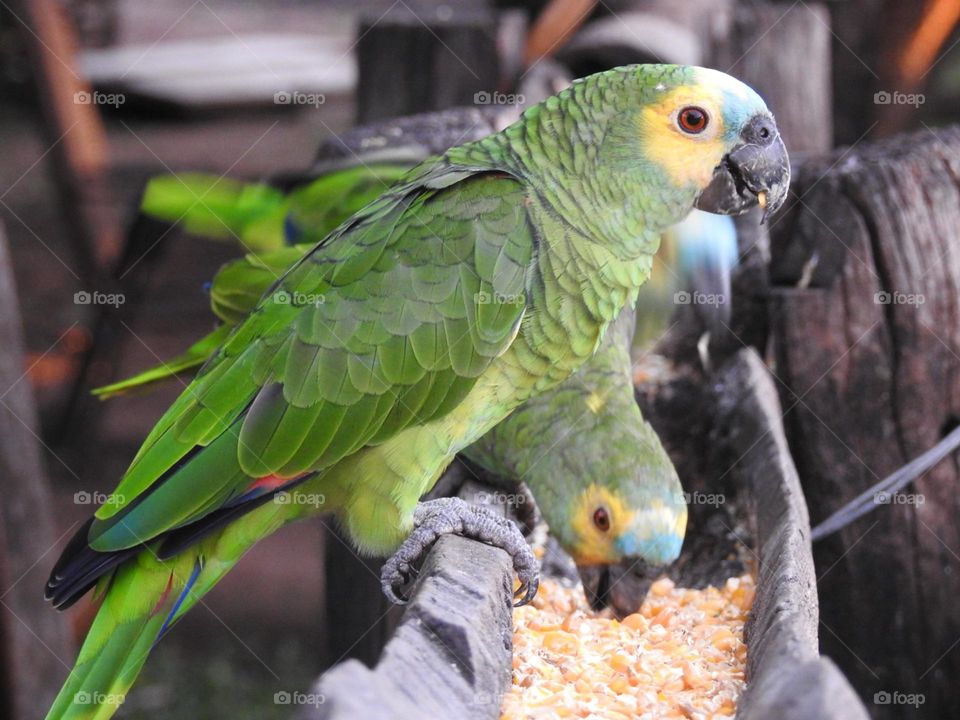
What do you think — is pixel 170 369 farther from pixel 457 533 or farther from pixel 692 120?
pixel 692 120

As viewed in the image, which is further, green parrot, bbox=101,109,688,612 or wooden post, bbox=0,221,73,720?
wooden post, bbox=0,221,73,720

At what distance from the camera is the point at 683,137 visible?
6.76ft

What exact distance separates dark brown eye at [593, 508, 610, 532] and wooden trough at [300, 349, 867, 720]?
1.05ft

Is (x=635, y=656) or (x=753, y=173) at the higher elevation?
(x=753, y=173)

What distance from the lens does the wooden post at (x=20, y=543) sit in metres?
3.06
